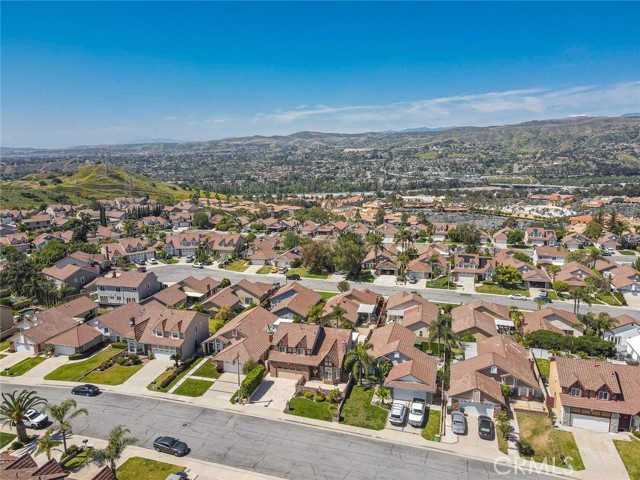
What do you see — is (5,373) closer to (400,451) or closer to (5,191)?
(400,451)

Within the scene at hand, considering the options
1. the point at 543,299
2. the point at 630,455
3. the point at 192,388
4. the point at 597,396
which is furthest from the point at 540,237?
the point at 192,388

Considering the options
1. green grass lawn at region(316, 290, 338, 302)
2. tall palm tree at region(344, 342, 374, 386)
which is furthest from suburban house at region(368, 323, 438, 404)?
green grass lawn at region(316, 290, 338, 302)

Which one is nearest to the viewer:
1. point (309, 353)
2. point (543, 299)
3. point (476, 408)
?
point (476, 408)

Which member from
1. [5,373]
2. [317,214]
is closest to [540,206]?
[317,214]

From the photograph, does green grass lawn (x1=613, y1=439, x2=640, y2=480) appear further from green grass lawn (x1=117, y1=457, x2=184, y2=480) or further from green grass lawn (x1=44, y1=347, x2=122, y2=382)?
green grass lawn (x1=44, y1=347, x2=122, y2=382)

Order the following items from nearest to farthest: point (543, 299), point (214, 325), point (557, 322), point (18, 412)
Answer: point (18, 412) → point (557, 322) → point (214, 325) → point (543, 299)

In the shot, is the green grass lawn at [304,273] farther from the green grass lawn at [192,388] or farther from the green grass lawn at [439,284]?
the green grass lawn at [192,388]

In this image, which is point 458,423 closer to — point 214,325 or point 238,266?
point 214,325
